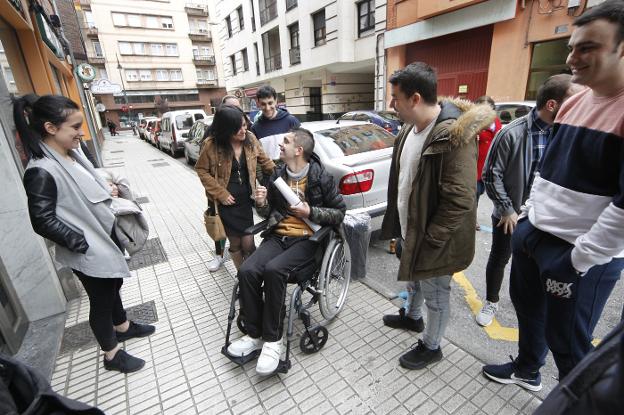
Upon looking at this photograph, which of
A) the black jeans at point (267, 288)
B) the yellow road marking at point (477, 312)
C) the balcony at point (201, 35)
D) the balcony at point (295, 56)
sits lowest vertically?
the yellow road marking at point (477, 312)

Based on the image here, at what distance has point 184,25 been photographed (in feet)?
127

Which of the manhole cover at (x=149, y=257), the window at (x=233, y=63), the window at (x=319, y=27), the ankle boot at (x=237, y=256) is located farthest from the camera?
the window at (x=233, y=63)

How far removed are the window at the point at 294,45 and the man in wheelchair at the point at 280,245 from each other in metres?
18.8

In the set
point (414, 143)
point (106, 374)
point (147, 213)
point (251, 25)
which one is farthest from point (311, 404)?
point (251, 25)

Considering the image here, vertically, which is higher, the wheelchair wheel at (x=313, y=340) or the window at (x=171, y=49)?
the window at (x=171, y=49)

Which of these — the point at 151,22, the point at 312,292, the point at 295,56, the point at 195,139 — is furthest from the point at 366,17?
the point at 151,22

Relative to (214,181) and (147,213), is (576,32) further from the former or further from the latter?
(147,213)

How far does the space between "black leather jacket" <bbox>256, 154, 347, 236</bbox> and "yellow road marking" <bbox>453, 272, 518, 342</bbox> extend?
5.32ft

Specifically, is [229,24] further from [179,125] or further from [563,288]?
[563,288]

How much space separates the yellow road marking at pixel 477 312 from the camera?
2.59 metres

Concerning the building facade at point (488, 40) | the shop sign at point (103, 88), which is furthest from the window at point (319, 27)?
the shop sign at point (103, 88)

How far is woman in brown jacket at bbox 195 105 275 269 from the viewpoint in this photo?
272 centimetres

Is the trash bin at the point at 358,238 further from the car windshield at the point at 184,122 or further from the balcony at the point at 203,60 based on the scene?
the balcony at the point at 203,60

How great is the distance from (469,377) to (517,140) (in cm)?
172
